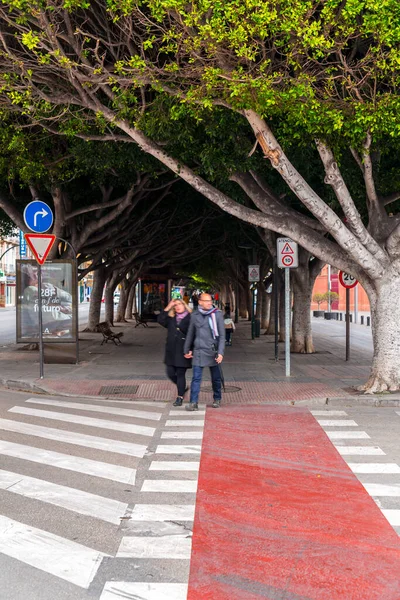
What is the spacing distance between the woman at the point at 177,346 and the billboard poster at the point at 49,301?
6177 millimetres

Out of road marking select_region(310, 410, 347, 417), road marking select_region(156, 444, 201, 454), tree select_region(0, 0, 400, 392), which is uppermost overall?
tree select_region(0, 0, 400, 392)

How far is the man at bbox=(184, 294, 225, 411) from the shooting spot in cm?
1116

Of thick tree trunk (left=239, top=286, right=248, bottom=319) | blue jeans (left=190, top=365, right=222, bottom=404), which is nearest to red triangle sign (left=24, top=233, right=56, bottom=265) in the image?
blue jeans (left=190, top=365, right=222, bottom=404)

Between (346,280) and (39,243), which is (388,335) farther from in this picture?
(39,243)

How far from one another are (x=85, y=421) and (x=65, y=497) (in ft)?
12.5

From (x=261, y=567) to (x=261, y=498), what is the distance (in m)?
1.69

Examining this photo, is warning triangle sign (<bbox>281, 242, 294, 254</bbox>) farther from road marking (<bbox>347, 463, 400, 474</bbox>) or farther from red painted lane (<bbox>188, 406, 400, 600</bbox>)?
road marking (<bbox>347, 463, 400, 474</bbox>)

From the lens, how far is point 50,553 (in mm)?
4930

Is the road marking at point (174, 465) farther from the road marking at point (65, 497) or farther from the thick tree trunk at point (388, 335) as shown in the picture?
the thick tree trunk at point (388, 335)

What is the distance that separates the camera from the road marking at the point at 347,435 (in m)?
9.05

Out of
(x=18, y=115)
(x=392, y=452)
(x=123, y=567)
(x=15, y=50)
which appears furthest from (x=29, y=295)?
(x=123, y=567)

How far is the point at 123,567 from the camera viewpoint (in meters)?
4.70

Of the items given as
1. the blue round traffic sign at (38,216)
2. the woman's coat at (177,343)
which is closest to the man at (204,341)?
the woman's coat at (177,343)

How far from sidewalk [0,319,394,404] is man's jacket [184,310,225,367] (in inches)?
48.3
